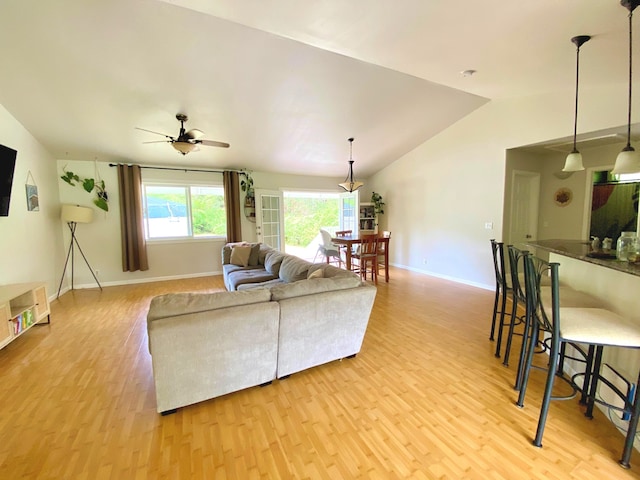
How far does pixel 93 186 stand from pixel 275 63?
13.7 ft

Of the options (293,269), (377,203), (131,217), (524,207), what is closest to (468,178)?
(524,207)

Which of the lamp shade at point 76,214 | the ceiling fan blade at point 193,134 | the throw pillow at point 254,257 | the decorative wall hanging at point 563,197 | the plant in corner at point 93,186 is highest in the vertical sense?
the ceiling fan blade at point 193,134

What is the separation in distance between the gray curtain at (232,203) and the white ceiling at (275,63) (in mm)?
1195

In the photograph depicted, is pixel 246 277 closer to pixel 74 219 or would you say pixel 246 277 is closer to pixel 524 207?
pixel 74 219

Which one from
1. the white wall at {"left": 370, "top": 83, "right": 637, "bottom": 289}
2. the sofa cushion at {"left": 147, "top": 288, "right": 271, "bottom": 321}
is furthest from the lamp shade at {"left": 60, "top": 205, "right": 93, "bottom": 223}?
the white wall at {"left": 370, "top": 83, "right": 637, "bottom": 289}

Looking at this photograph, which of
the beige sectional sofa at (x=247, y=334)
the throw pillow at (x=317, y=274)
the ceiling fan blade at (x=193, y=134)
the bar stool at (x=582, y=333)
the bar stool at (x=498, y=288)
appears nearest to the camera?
the bar stool at (x=582, y=333)

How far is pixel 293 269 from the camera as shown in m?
3.28

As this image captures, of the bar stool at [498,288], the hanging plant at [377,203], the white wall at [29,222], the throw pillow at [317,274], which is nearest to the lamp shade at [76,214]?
the white wall at [29,222]

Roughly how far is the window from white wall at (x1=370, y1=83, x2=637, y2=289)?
4.11 m

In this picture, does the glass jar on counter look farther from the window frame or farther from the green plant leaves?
the green plant leaves

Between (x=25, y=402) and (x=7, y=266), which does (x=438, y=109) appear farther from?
(x=7, y=266)

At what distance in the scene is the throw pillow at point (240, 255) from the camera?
4.60 meters

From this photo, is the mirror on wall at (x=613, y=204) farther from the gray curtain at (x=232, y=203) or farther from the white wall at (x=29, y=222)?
the white wall at (x=29, y=222)

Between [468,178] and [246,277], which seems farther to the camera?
[468,178]
